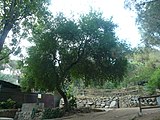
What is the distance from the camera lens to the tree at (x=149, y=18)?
10875 millimetres

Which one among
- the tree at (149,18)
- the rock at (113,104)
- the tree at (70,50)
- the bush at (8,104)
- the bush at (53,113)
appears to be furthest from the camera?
the rock at (113,104)

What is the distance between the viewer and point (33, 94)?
24344mm

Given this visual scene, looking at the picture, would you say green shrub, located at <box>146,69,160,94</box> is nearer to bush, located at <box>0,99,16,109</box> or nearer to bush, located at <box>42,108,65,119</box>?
bush, located at <box>42,108,65,119</box>

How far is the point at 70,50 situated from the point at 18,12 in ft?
17.3

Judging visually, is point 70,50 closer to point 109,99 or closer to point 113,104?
point 113,104

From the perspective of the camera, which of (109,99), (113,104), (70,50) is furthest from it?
(109,99)

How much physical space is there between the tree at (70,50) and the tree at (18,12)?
6.52ft

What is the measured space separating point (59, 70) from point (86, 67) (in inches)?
78.9

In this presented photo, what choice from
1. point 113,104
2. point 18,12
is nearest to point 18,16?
point 18,12

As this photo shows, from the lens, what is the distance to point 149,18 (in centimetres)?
1145

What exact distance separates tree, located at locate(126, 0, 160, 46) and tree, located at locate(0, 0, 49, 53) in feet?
16.9

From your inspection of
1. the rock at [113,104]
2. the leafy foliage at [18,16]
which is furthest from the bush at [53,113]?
the rock at [113,104]

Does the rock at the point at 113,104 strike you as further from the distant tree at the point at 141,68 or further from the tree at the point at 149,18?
the tree at the point at 149,18

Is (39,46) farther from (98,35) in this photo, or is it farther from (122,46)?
(122,46)
